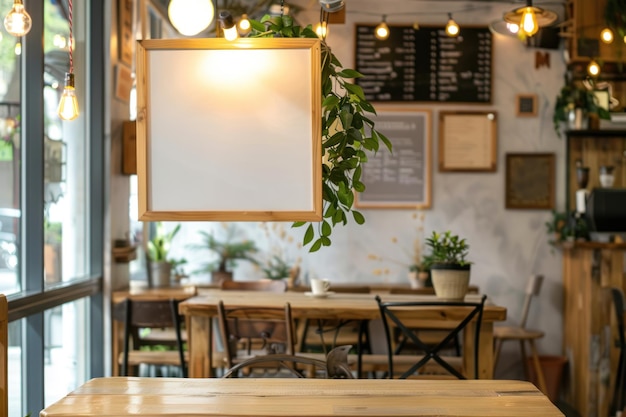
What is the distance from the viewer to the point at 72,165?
16.5 feet

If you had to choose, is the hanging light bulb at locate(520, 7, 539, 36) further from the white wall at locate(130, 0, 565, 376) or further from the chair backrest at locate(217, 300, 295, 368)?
the white wall at locate(130, 0, 565, 376)

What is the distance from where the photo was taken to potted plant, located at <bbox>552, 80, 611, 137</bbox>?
6.21 m

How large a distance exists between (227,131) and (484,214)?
4394 millimetres

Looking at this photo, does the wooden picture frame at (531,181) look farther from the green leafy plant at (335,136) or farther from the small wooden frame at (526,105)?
the green leafy plant at (335,136)

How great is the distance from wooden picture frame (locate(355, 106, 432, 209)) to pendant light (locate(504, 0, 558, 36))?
4.93ft

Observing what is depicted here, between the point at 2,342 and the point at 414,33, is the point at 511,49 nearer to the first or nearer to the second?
the point at 414,33

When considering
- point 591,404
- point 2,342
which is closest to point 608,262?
point 591,404

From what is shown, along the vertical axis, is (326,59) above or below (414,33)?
below

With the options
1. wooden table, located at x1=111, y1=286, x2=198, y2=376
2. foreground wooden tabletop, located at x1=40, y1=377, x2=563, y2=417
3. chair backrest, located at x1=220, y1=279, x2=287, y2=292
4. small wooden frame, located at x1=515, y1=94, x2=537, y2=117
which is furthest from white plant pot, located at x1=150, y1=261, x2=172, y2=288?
foreground wooden tabletop, located at x1=40, y1=377, x2=563, y2=417

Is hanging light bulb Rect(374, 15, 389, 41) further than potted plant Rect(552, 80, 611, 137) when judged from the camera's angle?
No

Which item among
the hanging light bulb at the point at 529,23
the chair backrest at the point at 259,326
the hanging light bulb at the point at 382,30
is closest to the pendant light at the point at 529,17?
the hanging light bulb at the point at 529,23

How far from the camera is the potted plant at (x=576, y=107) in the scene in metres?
6.21

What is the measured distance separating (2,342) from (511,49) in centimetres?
501

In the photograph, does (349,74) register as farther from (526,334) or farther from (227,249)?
(227,249)
